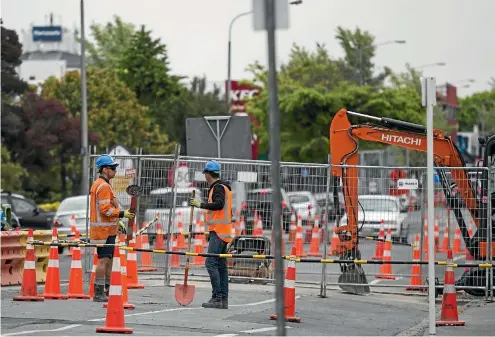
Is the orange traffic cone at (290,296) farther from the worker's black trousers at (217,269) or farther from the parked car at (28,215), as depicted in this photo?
the parked car at (28,215)

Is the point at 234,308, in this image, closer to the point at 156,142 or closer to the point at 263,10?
the point at 263,10

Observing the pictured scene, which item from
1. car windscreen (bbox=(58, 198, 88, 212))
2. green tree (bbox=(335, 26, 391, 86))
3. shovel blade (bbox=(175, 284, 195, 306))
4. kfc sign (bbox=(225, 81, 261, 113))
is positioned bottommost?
shovel blade (bbox=(175, 284, 195, 306))

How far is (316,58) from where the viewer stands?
82.9 m

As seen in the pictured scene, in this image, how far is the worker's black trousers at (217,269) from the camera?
652 inches

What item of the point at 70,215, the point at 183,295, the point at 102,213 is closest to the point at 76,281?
the point at 102,213

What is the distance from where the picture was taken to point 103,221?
1686 centimetres

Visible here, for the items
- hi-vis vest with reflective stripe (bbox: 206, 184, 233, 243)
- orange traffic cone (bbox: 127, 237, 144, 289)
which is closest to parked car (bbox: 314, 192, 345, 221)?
orange traffic cone (bbox: 127, 237, 144, 289)

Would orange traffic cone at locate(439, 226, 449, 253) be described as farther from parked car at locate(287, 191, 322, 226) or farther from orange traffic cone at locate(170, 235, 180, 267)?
orange traffic cone at locate(170, 235, 180, 267)

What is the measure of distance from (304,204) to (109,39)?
268ft

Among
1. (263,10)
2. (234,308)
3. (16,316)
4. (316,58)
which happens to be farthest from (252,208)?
(316,58)

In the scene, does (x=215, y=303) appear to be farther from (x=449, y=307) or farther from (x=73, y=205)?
(x=73, y=205)

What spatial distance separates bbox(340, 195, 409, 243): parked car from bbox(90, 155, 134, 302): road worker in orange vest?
5200 mm

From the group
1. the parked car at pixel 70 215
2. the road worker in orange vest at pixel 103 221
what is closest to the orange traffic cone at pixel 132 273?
the road worker in orange vest at pixel 103 221

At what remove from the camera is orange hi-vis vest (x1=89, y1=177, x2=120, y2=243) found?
16734 millimetres
